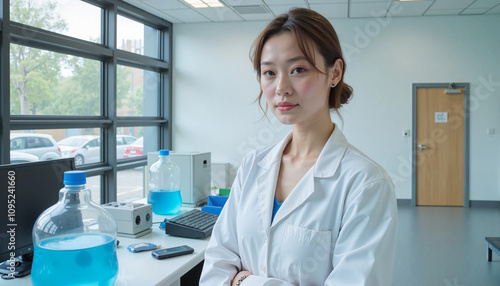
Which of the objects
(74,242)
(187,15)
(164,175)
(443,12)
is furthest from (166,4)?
(74,242)

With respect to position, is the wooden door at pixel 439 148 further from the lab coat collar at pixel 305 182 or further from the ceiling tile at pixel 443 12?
the lab coat collar at pixel 305 182

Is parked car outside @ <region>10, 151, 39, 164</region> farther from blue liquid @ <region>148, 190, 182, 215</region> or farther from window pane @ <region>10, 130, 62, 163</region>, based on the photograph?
blue liquid @ <region>148, 190, 182, 215</region>

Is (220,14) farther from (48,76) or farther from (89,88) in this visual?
(48,76)

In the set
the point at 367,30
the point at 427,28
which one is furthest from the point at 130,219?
the point at 427,28

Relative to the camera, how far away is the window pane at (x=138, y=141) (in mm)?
5527

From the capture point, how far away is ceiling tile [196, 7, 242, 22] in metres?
5.75

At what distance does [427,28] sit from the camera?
5996 millimetres

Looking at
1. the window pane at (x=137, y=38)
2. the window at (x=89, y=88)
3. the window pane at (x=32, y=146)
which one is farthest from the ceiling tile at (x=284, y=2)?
the window pane at (x=32, y=146)

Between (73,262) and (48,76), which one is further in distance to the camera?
(48,76)

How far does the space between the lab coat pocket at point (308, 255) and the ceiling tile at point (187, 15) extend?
17.3 ft

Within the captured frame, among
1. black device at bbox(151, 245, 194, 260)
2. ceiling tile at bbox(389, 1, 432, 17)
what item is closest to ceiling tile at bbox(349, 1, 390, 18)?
ceiling tile at bbox(389, 1, 432, 17)

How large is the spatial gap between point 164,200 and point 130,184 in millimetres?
3532

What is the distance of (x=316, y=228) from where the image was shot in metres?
1.02

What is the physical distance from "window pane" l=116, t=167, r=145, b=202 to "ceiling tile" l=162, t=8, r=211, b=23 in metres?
2.29
